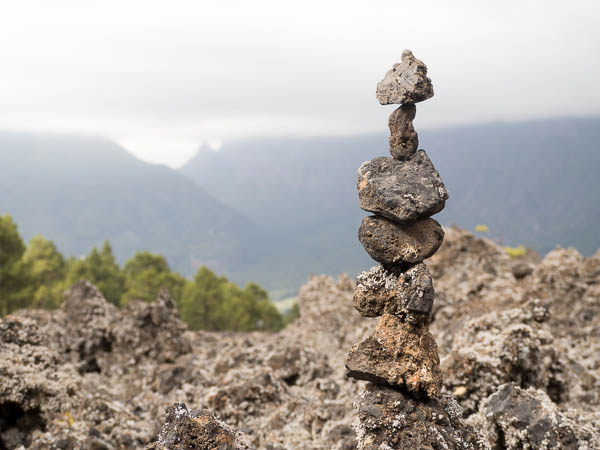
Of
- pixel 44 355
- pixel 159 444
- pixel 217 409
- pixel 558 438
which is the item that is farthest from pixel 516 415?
pixel 44 355

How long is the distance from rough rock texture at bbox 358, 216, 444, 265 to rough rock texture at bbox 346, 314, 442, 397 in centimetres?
133

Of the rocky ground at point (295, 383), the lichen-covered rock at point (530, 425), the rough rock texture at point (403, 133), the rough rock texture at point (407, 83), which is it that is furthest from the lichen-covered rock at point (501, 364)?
the rough rock texture at point (407, 83)

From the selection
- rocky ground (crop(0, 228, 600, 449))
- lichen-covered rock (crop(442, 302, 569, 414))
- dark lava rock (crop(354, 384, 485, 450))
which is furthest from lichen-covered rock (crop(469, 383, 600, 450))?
lichen-covered rock (crop(442, 302, 569, 414))

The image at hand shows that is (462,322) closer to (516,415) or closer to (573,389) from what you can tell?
(573,389)

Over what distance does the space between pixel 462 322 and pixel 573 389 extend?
5050mm

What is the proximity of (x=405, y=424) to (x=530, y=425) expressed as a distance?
12.8 feet

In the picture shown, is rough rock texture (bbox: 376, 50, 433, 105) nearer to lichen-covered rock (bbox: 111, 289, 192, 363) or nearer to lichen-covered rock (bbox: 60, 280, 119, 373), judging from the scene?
lichen-covered rock (bbox: 111, 289, 192, 363)

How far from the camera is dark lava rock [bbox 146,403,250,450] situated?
10.2m

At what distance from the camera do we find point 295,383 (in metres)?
24.0

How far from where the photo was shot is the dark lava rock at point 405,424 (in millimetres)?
10375

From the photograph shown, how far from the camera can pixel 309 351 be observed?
25609mm

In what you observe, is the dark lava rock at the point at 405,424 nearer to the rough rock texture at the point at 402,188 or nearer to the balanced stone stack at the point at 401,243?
the balanced stone stack at the point at 401,243

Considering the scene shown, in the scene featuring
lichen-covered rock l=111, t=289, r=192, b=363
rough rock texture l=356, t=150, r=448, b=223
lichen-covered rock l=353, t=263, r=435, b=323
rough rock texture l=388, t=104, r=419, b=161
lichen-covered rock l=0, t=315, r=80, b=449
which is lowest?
lichen-covered rock l=0, t=315, r=80, b=449

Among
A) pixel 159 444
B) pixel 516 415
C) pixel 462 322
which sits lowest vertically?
pixel 159 444
